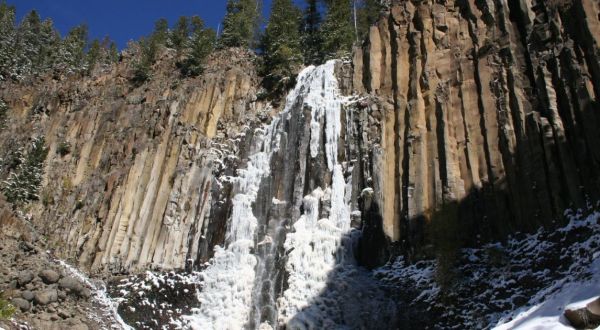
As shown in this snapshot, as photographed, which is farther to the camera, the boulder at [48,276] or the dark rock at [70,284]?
the dark rock at [70,284]

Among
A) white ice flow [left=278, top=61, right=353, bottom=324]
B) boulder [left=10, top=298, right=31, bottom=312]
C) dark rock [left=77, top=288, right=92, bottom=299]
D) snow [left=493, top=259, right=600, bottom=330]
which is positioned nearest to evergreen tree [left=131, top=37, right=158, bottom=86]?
white ice flow [left=278, top=61, right=353, bottom=324]

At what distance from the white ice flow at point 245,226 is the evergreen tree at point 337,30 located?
6.45 meters

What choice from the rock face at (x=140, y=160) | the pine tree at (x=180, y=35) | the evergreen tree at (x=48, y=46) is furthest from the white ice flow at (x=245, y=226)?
the evergreen tree at (x=48, y=46)

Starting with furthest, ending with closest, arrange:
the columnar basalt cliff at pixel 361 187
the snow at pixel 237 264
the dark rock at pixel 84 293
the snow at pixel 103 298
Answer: the snow at pixel 103 298 < the snow at pixel 237 264 < the dark rock at pixel 84 293 < the columnar basalt cliff at pixel 361 187

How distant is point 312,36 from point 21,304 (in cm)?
2872

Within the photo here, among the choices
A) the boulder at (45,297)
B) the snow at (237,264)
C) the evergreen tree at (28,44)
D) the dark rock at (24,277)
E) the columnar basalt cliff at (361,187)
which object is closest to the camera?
the columnar basalt cliff at (361,187)

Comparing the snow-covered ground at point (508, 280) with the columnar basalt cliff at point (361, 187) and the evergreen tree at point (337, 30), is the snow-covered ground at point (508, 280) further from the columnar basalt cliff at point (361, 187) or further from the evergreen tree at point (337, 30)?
the evergreen tree at point (337, 30)

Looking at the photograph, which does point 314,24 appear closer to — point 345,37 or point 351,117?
point 345,37

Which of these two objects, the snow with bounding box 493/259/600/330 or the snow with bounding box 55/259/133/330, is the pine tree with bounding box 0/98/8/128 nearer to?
the snow with bounding box 55/259/133/330

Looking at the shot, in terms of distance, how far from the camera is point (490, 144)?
22.9 m

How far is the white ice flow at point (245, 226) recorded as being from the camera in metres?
25.4

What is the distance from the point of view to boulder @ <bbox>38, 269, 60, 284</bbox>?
2375cm

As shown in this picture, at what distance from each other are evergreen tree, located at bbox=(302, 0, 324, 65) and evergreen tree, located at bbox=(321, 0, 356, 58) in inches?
34.2

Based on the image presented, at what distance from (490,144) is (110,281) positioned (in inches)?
745
